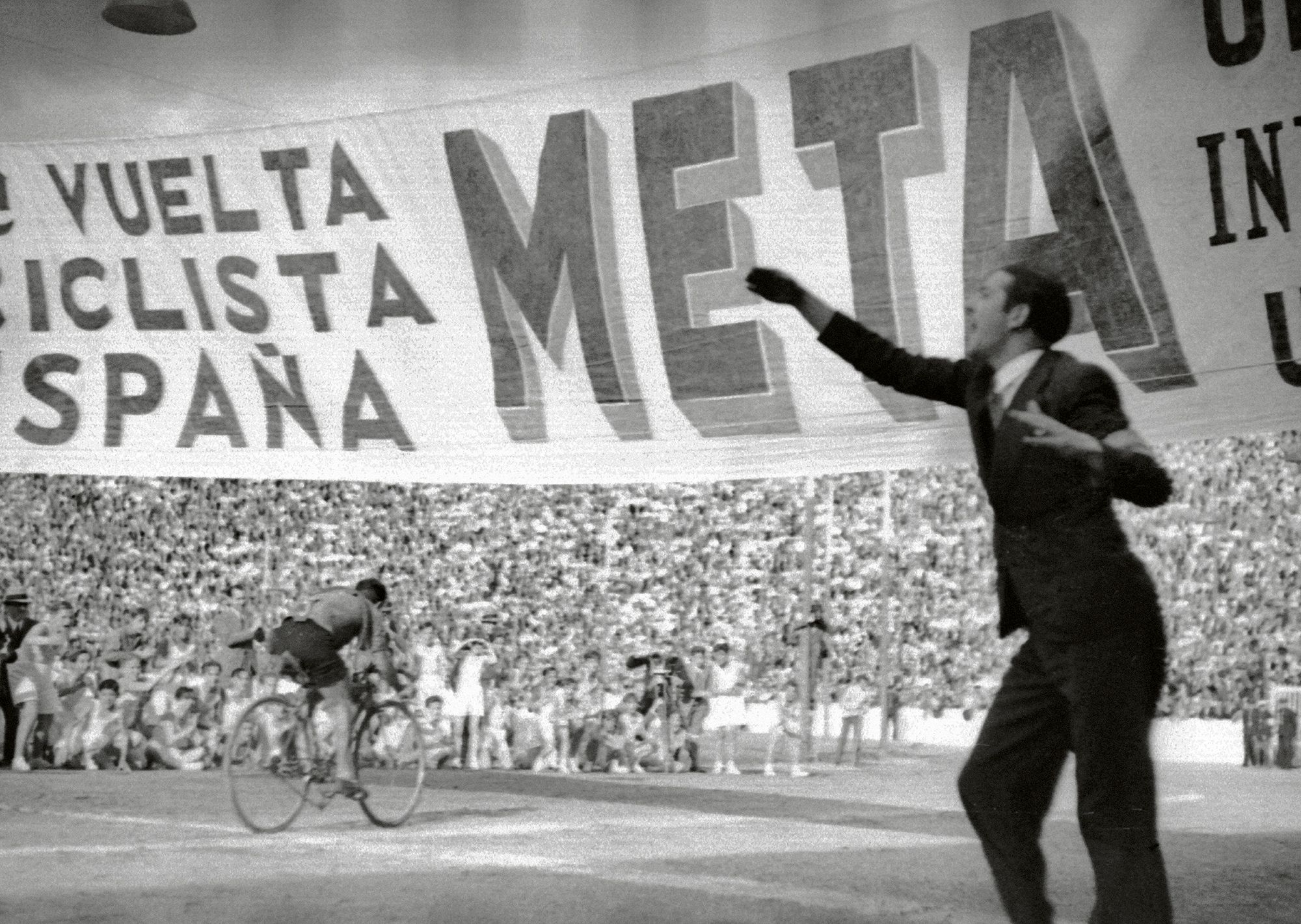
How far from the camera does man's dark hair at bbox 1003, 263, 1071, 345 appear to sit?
4.10 metres

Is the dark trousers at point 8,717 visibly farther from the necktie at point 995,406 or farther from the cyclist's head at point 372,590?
the necktie at point 995,406

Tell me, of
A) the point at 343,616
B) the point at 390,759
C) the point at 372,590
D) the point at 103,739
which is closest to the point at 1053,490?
the point at 343,616

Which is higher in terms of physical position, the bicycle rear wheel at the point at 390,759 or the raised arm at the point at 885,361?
the raised arm at the point at 885,361

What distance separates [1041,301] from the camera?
4109mm

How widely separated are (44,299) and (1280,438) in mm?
20750

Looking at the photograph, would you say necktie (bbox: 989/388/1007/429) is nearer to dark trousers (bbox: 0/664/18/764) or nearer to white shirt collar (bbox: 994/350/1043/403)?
white shirt collar (bbox: 994/350/1043/403)

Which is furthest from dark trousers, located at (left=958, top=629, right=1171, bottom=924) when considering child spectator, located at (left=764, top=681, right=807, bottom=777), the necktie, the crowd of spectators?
child spectator, located at (left=764, top=681, right=807, bottom=777)

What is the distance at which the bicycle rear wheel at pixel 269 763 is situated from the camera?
8.32 meters

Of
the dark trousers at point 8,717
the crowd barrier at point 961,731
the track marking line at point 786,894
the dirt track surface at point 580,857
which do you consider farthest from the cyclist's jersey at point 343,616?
the crowd barrier at point 961,731

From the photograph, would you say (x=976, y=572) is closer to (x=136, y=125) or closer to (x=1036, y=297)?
(x=136, y=125)

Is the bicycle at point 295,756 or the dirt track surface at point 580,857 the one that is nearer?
the dirt track surface at point 580,857

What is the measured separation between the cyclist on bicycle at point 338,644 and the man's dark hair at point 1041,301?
4480 millimetres

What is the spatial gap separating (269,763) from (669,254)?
3579 mm

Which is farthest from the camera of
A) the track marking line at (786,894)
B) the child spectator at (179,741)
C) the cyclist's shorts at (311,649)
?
the child spectator at (179,741)
